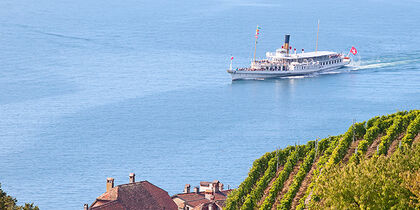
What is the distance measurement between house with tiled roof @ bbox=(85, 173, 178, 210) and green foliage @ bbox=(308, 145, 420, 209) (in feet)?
65.2

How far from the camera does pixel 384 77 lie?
363 feet

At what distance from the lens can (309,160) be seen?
4056 centimetres

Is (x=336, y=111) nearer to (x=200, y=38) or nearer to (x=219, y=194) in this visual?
(x=219, y=194)

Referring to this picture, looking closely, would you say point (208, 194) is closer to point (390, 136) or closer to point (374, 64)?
point (390, 136)

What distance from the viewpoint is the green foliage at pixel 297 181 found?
115 feet

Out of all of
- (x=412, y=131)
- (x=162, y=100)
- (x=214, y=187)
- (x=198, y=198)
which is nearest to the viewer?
(x=412, y=131)

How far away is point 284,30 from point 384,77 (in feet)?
170

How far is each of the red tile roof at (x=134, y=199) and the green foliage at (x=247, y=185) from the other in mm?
8317

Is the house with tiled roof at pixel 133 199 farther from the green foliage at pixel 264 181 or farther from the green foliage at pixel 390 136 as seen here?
the green foliage at pixel 390 136


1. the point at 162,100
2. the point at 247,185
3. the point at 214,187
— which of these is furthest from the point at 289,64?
the point at 247,185

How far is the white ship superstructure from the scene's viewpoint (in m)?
116

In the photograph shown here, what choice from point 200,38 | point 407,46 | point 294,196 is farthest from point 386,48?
point 294,196

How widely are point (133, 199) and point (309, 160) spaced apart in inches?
505

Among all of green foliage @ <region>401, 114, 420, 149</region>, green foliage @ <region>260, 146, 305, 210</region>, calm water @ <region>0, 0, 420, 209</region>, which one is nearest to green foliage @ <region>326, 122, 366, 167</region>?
green foliage @ <region>260, 146, 305, 210</region>
